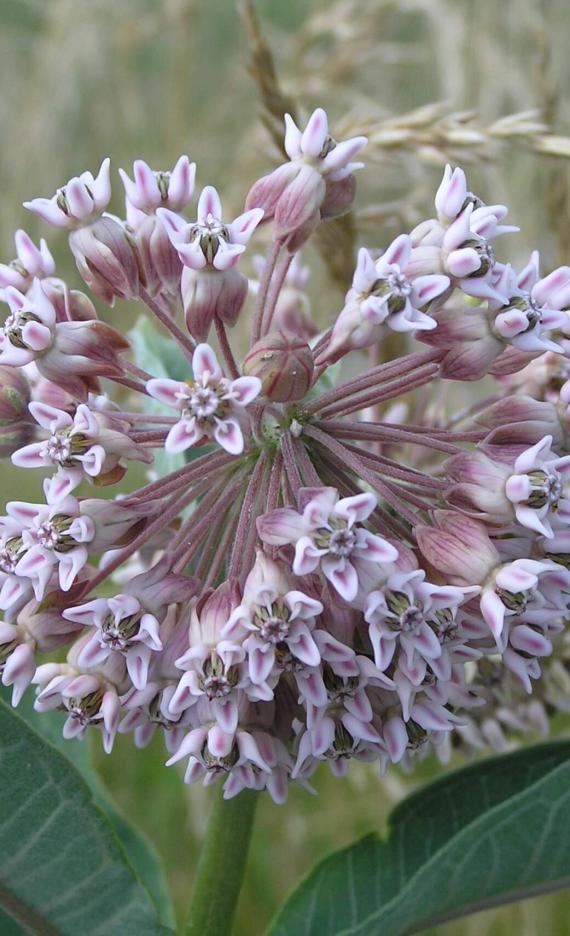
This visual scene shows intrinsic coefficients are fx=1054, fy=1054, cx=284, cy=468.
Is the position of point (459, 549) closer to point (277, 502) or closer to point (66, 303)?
point (277, 502)

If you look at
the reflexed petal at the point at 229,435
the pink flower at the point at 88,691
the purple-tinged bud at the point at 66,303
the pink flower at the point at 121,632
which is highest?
the purple-tinged bud at the point at 66,303

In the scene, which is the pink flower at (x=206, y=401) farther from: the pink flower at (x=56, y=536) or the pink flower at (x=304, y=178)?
the pink flower at (x=304, y=178)

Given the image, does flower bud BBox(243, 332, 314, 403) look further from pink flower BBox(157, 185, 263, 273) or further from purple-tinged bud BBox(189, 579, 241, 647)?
purple-tinged bud BBox(189, 579, 241, 647)

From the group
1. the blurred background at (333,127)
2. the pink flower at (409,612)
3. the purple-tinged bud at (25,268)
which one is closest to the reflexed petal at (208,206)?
the purple-tinged bud at (25,268)

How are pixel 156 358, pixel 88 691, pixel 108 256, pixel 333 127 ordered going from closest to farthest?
1. pixel 88 691
2. pixel 108 256
3. pixel 156 358
4. pixel 333 127

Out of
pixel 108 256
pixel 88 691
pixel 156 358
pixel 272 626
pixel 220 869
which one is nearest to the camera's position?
pixel 272 626

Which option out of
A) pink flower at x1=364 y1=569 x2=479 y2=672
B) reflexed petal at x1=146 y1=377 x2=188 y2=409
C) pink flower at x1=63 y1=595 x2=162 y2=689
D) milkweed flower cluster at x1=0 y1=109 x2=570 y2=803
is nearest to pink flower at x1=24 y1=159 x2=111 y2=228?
milkweed flower cluster at x1=0 y1=109 x2=570 y2=803

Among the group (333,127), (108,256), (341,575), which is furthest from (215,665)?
(333,127)
